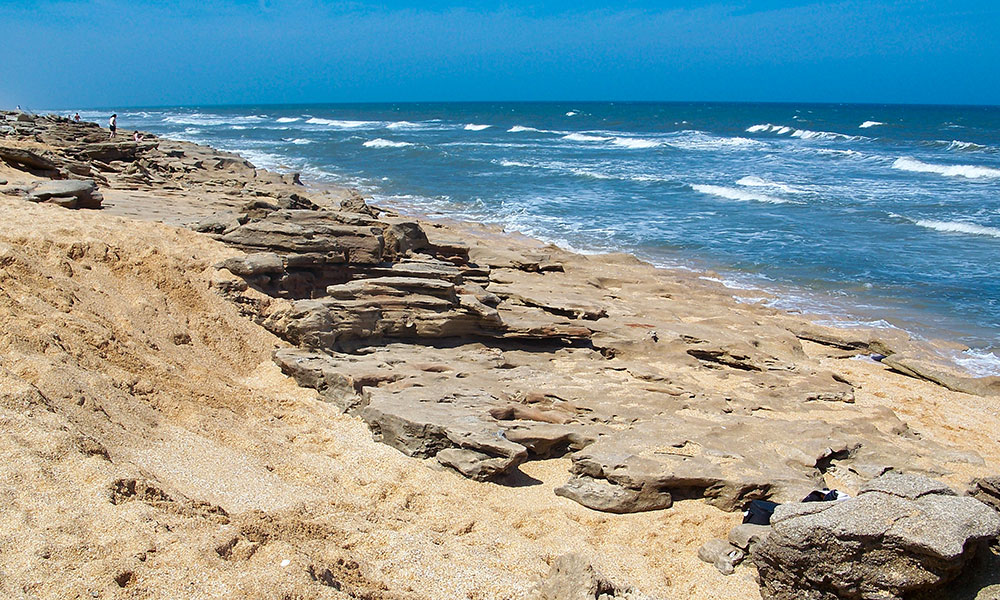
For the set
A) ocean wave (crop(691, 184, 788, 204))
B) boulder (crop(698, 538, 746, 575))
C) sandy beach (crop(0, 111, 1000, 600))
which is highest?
ocean wave (crop(691, 184, 788, 204))

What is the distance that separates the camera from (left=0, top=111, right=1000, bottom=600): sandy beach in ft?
13.6

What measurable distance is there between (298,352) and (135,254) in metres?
2.54

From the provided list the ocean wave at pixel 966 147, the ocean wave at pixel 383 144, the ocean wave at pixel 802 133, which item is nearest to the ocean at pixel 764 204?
the ocean wave at pixel 966 147

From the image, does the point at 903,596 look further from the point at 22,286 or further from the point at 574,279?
the point at 574,279

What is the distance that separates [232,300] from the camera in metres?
9.09

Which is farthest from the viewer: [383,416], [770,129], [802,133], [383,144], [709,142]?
[770,129]

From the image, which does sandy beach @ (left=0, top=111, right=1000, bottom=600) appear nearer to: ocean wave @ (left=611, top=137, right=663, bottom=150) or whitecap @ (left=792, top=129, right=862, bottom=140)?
ocean wave @ (left=611, top=137, right=663, bottom=150)

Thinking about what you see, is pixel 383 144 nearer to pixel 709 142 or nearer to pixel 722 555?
pixel 709 142

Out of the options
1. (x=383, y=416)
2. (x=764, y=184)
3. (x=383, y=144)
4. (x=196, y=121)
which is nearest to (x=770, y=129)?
(x=383, y=144)

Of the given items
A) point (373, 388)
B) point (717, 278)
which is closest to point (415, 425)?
point (373, 388)

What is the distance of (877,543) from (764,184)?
3036cm

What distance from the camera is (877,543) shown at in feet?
13.2

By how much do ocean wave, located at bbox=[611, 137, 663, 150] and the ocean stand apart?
29cm

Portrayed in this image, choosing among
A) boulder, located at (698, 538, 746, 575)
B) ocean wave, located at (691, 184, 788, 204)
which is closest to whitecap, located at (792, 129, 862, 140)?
ocean wave, located at (691, 184, 788, 204)
